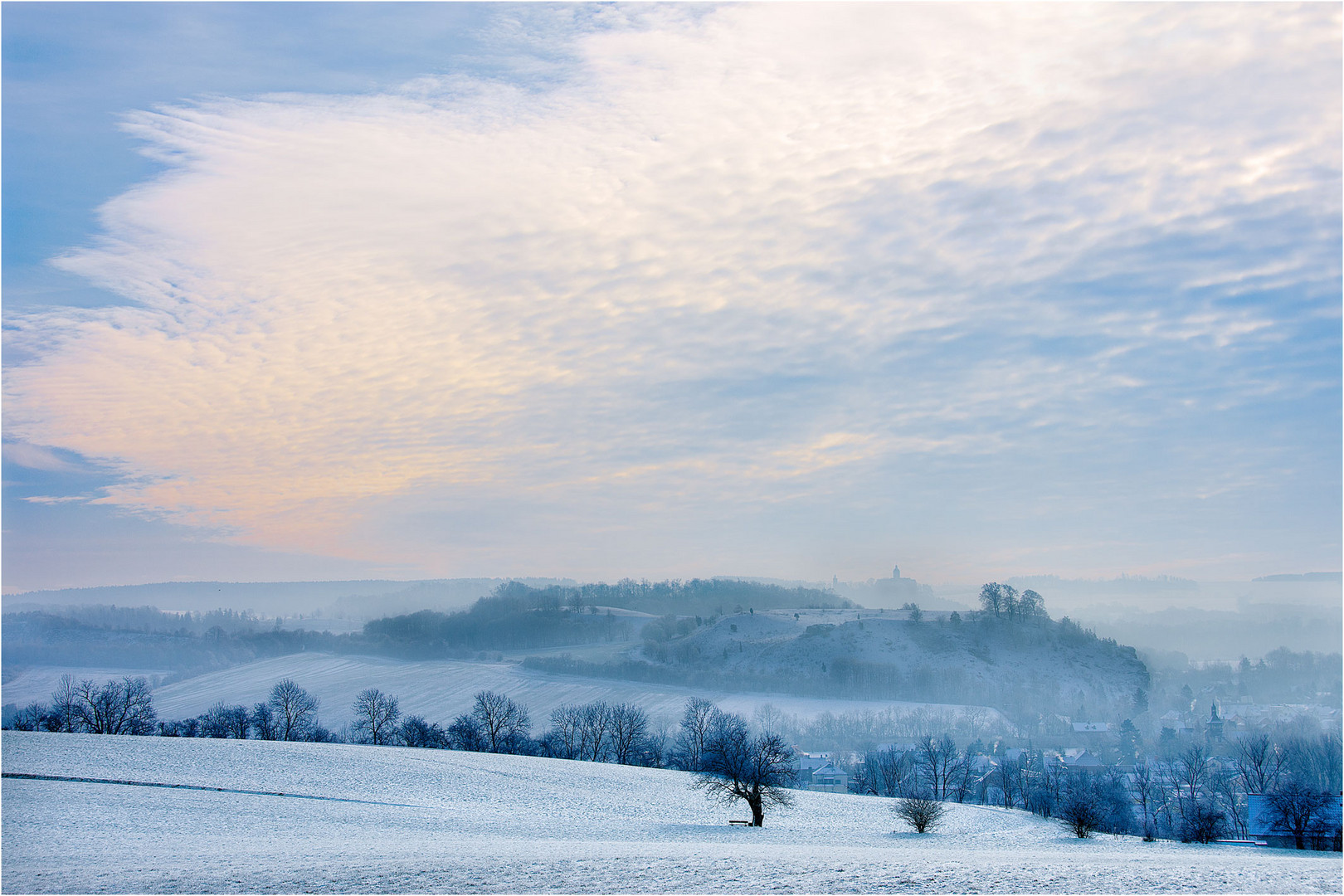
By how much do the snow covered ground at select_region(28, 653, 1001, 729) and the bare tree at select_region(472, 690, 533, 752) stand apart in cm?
3683

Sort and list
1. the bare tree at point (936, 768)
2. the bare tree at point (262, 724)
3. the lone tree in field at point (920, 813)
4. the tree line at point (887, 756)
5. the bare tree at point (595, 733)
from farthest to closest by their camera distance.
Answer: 1. the bare tree at point (595, 733)
2. the bare tree at point (262, 724)
3. the bare tree at point (936, 768)
4. the tree line at point (887, 756)
5. the lone tree in field at point (920, 813)

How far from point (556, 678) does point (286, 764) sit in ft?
426

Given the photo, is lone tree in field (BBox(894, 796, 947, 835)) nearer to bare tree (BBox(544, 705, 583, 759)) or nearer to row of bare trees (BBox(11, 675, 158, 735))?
bare tree (BBox(544, 705, 583, 759))

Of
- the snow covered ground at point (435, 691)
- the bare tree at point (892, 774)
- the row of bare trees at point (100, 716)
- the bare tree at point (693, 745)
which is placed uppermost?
the row of bare trees at point (100, 716)

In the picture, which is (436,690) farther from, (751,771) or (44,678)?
(751,771)

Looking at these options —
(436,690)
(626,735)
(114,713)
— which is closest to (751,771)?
(626,735)

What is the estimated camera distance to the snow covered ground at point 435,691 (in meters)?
146

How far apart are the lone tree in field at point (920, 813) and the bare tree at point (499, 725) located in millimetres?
48081

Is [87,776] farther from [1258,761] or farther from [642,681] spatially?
[642,681]

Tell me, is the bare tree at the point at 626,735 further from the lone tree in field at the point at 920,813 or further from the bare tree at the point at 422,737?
the lone tree in field at the point at 920,813

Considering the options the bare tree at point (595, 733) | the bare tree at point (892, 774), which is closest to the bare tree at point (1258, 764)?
the bare tree at point (892, 774)

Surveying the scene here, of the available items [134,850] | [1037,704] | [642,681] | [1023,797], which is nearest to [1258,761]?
[1023,797]

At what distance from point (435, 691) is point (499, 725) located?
76.0 metres

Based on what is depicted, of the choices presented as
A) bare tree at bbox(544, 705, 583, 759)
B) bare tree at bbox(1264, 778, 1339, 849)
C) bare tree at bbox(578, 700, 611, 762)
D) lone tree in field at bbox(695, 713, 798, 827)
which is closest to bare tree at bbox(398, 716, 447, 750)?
bare tree at bbox(544, 705, 583, 759)
